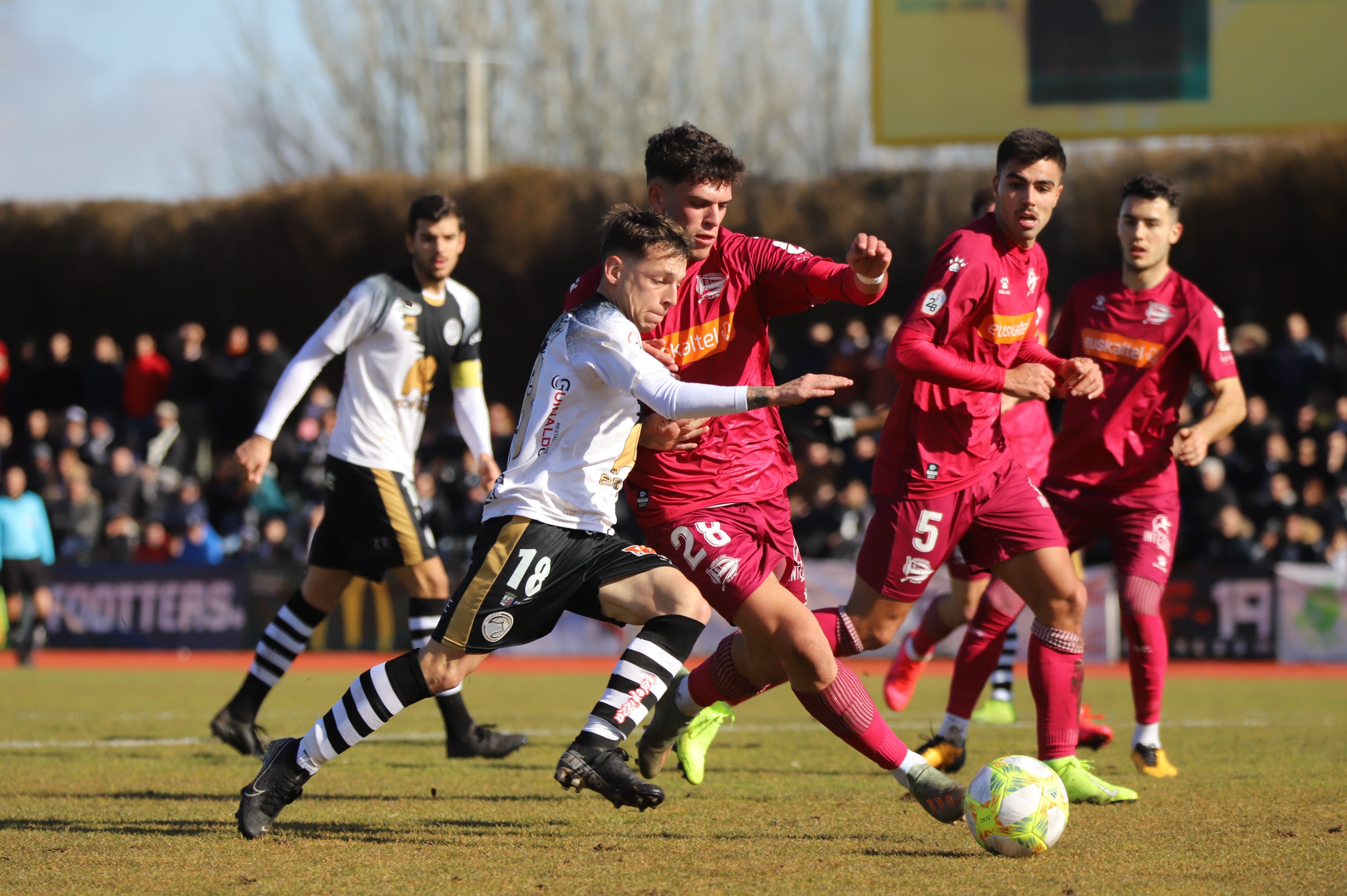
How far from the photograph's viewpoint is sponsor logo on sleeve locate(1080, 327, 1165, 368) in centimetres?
703

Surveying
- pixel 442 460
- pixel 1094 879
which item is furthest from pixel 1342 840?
pixel 442 460

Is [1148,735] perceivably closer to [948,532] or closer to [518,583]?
[948,532]

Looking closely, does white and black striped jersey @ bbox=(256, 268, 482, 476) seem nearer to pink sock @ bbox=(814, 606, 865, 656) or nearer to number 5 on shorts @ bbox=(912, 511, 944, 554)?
pink sock @ bbox=(814, 606, 865, 656)

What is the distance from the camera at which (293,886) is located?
4.28 metres

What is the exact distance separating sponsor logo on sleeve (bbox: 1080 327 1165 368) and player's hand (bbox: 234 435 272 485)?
3866mm

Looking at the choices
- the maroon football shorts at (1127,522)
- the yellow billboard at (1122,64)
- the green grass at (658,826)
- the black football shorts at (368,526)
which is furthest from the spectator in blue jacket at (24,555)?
the maroon football shorts at (1127,522)

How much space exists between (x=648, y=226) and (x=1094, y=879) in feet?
8.11

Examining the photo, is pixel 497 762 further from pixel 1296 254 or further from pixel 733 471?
pixel 1296 254

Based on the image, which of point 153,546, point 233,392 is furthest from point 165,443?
point 153,546

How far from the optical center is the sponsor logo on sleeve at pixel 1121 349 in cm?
703

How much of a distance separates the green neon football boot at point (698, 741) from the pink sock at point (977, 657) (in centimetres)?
112

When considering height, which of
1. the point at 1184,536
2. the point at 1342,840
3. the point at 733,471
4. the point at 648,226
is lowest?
the point at 1184,536

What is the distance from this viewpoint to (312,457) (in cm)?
1862

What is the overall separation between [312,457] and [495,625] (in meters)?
14.3
